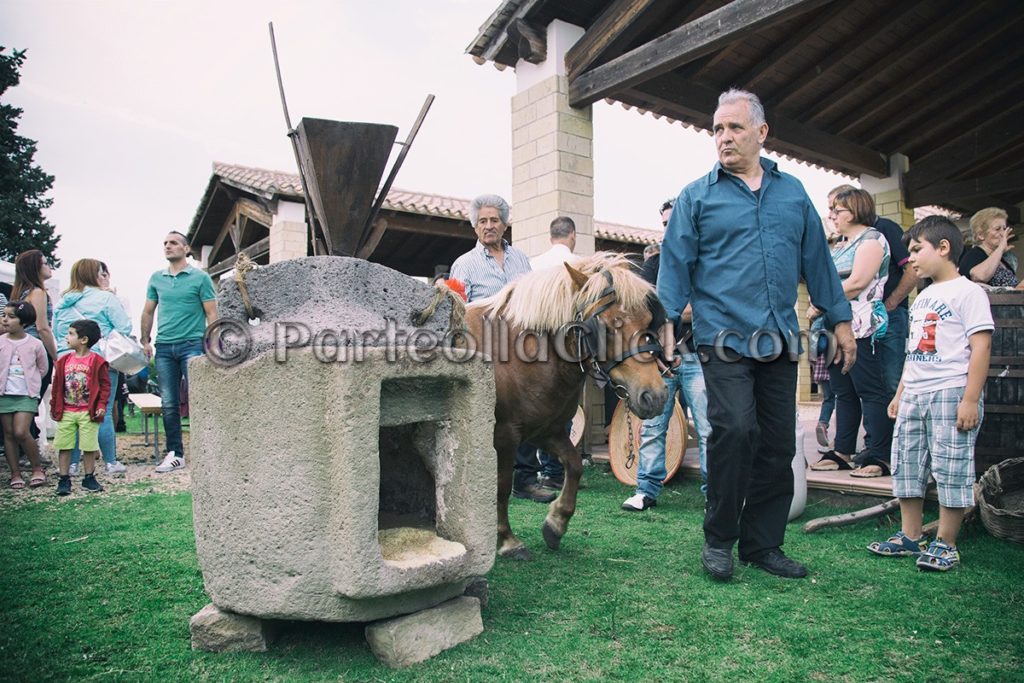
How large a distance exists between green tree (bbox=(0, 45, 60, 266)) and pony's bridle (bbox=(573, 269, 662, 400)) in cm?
1149

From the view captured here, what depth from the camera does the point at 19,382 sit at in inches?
207

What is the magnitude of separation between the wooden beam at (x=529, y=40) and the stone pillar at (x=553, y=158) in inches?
3.3

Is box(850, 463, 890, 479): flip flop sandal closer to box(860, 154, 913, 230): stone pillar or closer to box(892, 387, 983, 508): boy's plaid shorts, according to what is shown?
box(892, 387, 983, 508): boy's plaid shorts

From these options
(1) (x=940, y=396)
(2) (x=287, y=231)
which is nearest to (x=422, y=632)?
(1) (x=940, y=396)

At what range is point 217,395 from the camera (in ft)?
6.79

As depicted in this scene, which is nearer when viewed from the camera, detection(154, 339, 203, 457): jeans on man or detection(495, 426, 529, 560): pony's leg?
detection(495, 426, 529, 560): pony's leg

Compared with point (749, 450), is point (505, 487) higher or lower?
lower

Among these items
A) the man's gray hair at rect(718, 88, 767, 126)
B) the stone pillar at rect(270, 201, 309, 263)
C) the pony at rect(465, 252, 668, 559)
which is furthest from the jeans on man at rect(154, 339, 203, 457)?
the stone pillar at rect(270, 201, 309, 263)

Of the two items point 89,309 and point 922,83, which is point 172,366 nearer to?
point 89,309

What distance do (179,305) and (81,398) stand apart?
3.52 feet

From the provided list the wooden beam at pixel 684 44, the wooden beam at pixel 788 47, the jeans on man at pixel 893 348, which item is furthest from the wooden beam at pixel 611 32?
the jeans on man at pixel 893 348

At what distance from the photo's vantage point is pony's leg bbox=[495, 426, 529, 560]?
10.4 feet

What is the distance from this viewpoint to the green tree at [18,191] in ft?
36.4

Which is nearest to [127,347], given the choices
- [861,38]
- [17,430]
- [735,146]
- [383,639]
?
[17,430]
